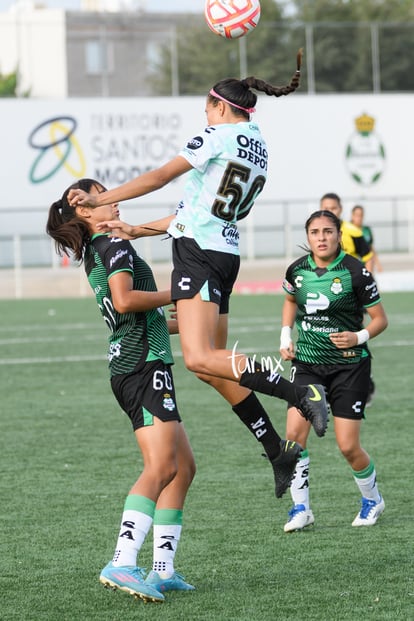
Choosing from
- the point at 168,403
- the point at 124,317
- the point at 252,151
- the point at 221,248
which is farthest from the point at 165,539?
the point at 252,151

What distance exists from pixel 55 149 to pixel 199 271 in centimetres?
3566

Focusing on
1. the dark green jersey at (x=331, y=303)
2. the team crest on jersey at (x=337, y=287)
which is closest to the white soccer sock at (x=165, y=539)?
the dark green jersey at (x=331, y=303)

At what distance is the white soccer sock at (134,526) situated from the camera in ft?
17.6

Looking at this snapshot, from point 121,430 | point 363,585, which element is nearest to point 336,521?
point 363,585

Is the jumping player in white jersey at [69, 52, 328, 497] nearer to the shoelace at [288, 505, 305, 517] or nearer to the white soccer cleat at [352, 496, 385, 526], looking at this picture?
the shoelace at [288, 505, 305, 517]

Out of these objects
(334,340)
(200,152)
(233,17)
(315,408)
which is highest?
(233,17)

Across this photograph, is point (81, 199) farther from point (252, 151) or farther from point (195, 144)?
point (252, 151)

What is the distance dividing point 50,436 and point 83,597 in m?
5.03

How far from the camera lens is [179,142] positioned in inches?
1649

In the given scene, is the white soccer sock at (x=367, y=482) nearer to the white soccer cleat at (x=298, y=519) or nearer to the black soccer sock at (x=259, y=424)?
the white soccer cleat at (x=298, y=519)

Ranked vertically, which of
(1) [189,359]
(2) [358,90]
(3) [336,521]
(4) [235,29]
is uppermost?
(2) [358,90]

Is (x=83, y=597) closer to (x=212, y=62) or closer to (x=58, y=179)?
(x=58, y=179)

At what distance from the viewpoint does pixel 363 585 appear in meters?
5.64

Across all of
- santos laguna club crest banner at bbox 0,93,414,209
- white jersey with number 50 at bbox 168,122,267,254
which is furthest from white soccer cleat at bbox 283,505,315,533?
santos laguna club crest banner at bbox 0,93,414,209
